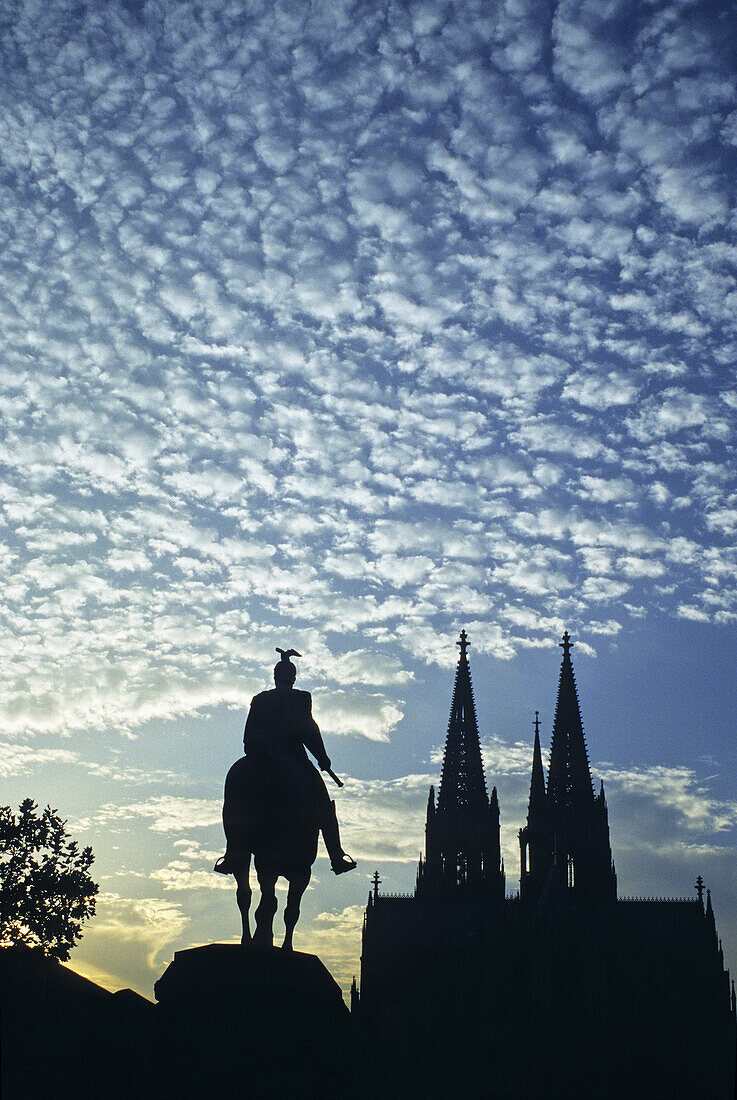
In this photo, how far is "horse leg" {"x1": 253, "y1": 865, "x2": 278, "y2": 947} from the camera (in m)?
9.30

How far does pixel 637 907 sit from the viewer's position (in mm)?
58906

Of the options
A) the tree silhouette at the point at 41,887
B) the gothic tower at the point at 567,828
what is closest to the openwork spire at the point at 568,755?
the gothic tower at the point at 567,828

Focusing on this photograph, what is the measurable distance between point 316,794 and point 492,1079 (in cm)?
3788

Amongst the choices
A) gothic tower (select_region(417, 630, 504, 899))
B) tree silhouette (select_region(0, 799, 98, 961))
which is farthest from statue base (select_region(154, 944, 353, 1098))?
gothic tower (select_region(417, 630, 504, 899))

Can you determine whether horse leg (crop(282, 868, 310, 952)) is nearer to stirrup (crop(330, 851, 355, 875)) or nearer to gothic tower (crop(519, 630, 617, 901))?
stirrup (crop(330, 851, 355, 875))

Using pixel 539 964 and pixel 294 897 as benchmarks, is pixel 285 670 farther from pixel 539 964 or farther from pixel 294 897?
pixel 539 964

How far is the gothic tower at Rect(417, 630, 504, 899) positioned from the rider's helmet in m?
49.9

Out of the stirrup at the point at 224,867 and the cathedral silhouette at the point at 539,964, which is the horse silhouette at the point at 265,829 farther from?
the cathedral silhouette at the point at 539,964

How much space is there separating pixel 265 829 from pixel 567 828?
5400 centimetres

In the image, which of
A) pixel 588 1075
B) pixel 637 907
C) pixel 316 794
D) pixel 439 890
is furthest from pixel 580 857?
pixel 316 794

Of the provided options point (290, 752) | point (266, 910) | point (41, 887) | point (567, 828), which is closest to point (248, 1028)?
point (266, 910)

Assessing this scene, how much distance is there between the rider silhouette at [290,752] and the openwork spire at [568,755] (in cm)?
5363

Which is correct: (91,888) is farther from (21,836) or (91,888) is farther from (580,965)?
(580,965)

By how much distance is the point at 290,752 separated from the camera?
10.0 meters
